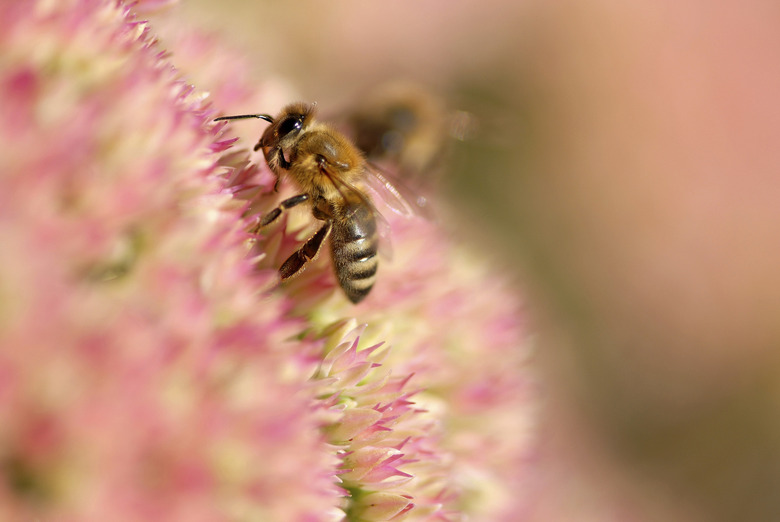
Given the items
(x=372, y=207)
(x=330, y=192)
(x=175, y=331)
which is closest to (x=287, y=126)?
(x=330, y=192)

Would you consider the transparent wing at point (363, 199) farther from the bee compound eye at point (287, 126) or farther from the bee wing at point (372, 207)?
the bee compound eye at point (287, 126)

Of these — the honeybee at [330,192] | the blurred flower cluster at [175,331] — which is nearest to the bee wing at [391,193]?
the honeybee at [330,192]

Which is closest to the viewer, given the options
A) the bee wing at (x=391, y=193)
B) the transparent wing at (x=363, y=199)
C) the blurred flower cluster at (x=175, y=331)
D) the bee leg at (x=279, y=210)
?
the blurred flower cluster at (x=175, y=331)

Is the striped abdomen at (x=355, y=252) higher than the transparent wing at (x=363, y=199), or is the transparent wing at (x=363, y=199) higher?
the transparent wing at (x=363, y=199)

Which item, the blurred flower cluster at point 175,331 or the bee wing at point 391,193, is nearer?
the blurred flower cluster at point 175,331

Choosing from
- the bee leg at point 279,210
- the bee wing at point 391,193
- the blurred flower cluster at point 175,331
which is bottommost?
the blurred flower cluster at point 175,331

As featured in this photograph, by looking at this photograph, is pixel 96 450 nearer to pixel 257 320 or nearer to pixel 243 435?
pixel 243 435

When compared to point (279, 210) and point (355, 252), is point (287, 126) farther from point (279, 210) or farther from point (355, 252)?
point (355, 252)

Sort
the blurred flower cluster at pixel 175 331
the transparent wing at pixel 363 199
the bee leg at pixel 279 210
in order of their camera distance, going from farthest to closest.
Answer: the transparent wing at pixel 363 199 → the bee leg at pixel 279 210 → the blurred flower cluster at pixel 175 331
